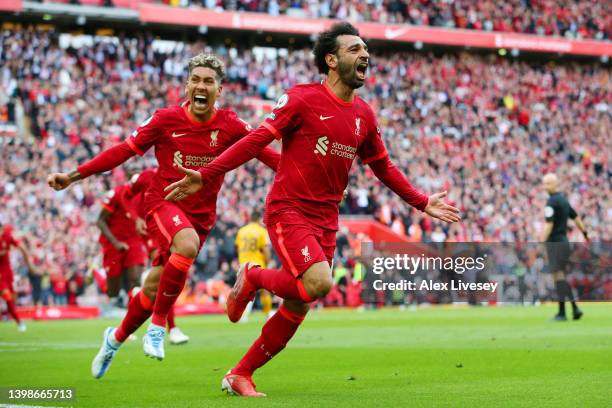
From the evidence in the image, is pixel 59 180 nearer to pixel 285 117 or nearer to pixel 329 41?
pixel 285 117

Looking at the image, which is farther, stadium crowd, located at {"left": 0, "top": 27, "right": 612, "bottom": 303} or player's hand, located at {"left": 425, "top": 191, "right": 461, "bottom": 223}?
stadium crowd, located at {"left": 0, "top": 27, "right": 612, "bottom": 303}

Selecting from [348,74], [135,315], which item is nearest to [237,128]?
[135,315]

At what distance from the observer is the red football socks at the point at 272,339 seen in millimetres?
7809

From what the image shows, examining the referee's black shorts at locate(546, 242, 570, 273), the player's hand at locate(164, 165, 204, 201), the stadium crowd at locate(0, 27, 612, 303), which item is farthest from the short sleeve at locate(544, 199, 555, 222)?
the player's hand at locate(164, 165, 204, 201)

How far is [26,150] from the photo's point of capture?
30562 millimetres

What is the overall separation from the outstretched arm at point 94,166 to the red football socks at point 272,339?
2114 millimetres

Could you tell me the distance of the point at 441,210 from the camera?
325 inches

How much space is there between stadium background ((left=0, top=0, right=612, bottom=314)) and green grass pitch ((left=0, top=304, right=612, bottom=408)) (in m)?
10.9

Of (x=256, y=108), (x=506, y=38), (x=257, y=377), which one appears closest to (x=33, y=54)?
(x=256, y=108)

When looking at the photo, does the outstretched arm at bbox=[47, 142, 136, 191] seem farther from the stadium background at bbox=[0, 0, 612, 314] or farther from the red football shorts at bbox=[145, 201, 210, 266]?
the stadium background at bbox=[0, 0, 612, 314]

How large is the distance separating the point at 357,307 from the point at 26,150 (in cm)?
1067

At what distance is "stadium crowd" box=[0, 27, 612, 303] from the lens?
28.5 meters

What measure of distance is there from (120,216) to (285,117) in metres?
9.01

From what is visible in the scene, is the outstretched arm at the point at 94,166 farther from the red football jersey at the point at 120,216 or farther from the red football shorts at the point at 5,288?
the red football shorts at the point at 5,288
